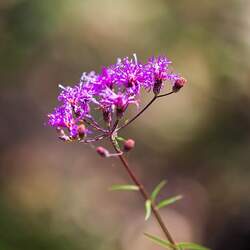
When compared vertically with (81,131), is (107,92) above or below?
above

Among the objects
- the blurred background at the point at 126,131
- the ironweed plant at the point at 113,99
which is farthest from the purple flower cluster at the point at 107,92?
the blurred background at the point at 126,131

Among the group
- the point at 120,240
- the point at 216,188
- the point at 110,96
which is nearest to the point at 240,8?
the point at 216,188

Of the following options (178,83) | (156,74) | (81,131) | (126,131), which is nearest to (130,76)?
(156,74)

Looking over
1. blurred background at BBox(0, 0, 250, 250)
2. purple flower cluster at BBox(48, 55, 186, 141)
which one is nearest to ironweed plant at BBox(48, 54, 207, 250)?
purple flower cluster at BBox(48, 55, 186, 141)

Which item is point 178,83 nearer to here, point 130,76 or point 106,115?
point 130,76

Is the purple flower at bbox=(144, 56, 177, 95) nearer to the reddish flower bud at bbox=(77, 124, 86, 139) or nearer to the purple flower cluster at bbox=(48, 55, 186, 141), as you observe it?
the purple flower cluster at bbox=(48, 55, 186, 141)

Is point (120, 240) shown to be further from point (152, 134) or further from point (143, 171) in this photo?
point (152, 134)
